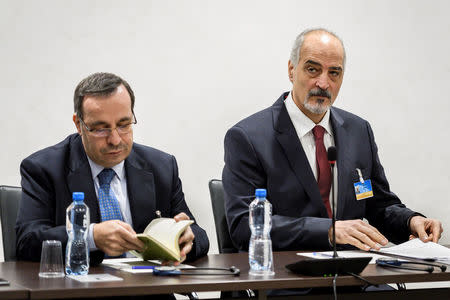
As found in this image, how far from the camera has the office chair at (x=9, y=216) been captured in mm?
2797

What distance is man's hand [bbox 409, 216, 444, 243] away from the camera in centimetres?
296

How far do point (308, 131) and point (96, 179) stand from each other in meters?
1.08

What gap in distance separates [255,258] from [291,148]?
3.31 ft

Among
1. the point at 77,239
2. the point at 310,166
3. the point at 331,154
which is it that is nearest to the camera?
the point at 77,239

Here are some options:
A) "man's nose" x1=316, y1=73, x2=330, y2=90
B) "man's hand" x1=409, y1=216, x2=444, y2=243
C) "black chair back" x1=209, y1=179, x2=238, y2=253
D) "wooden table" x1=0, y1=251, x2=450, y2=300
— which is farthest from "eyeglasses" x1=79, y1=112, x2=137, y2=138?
"man's hand" x1=409, y1=216, x2=444, y2=243

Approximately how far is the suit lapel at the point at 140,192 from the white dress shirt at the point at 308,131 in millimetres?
797

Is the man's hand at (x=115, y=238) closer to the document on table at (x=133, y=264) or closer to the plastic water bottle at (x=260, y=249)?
the document on table at (x=133, y=264)

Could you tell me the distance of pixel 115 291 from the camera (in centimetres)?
183

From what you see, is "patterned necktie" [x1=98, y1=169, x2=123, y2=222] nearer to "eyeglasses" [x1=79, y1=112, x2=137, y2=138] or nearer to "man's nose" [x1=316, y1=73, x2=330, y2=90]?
"eyeglasses" [x1=79, y1=112, x2=137, y2=138]

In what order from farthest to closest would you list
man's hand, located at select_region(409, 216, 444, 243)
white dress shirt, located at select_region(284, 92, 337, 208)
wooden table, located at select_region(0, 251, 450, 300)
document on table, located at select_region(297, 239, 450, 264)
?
white dress shirt, located at select_region(284, 92, 337, 208)
man's hand, located at select_region(409, 216, 444, 243)
document on table, located at select_region(297, 239, 450, 264)
wooden table, located at select_region(0, 251, 450, 300)

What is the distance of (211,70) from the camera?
4348mm

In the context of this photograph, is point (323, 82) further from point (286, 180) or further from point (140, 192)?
point (140, 192)

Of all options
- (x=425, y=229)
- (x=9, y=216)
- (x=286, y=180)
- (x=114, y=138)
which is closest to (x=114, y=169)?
(x=114, y=138)

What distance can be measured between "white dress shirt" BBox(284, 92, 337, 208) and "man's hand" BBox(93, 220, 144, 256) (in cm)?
119
